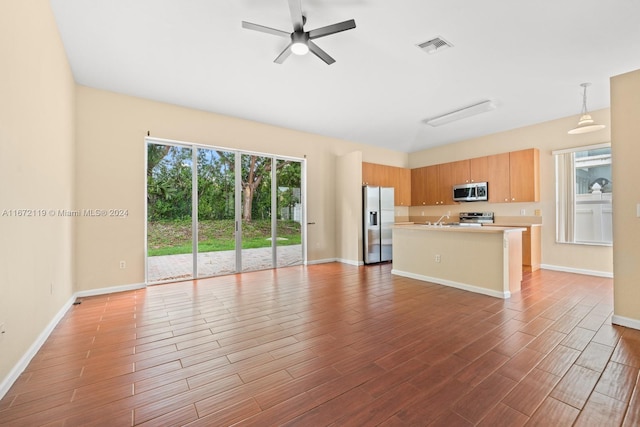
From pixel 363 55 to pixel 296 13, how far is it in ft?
3.69

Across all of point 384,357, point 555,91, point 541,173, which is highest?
point 555,91

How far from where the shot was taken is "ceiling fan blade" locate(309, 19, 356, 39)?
7.87 ft

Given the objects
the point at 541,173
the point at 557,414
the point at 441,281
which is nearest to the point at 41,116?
the point at 557,414

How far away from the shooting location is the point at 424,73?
143 inches

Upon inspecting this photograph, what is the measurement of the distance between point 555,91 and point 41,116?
6.34m

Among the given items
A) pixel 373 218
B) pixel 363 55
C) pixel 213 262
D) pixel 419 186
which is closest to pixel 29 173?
pixel 213 262

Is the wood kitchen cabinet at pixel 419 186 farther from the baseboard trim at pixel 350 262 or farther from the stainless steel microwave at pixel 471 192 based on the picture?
the baseboard trim at pixel 350 262

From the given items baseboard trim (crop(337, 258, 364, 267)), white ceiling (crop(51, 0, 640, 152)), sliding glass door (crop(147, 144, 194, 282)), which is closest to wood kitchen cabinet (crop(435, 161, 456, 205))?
white ceiling (crop(51, 0, 640, 152))

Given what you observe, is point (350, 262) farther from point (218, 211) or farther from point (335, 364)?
point (335, 364)

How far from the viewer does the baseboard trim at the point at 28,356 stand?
178 centimetres

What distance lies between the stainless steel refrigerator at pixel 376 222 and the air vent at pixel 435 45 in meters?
3.38

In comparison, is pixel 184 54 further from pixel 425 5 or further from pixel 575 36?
pixel 575 36

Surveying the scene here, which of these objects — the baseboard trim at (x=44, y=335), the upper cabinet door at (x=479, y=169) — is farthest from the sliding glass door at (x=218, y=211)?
the upper cabinet door at (x=479, y=169)

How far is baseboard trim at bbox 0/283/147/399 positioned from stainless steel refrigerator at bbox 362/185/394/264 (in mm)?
4306
